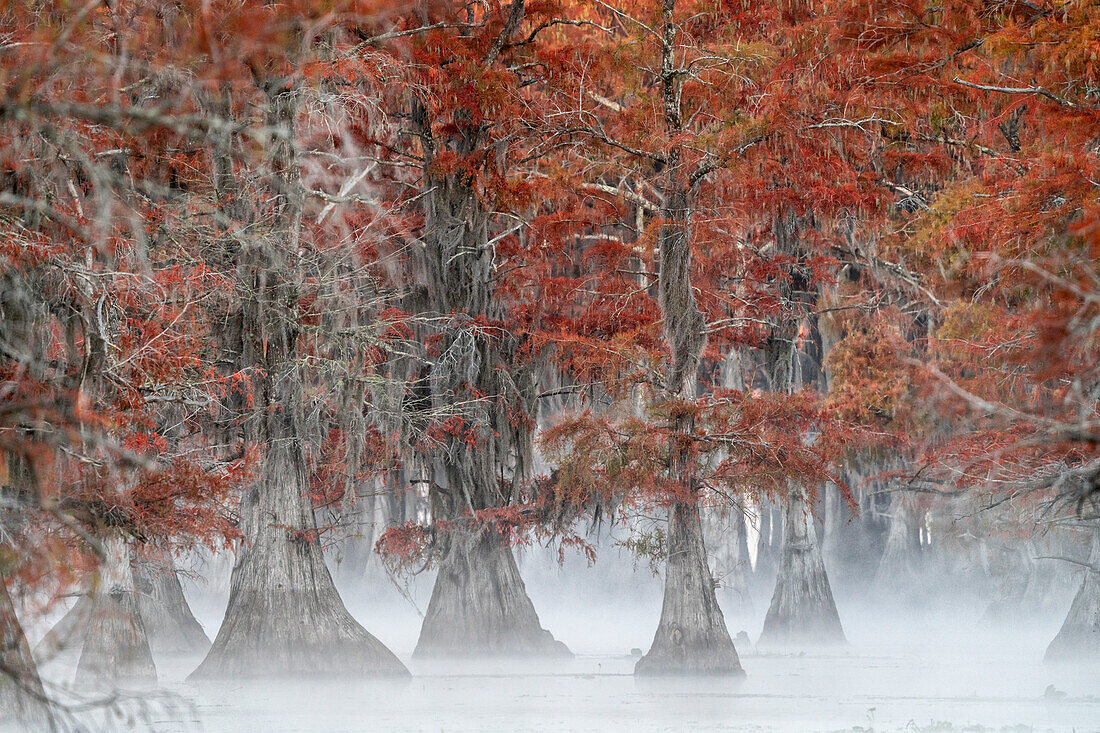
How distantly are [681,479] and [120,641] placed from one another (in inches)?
360

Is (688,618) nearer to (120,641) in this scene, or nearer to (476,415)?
(476,415)

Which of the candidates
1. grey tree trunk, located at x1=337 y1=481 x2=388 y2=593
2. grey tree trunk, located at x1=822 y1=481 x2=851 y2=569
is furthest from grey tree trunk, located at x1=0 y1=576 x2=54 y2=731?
grey tree trunk, located at x1=822 y1=481 x2=851 y2=569

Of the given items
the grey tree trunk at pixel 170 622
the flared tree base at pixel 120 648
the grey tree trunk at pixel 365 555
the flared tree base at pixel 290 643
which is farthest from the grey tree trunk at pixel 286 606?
the grey tree trunk at pixel 365 555

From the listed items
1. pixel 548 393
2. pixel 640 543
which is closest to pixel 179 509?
pixel 640 543

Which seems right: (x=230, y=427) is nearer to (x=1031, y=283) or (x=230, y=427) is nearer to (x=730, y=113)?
(x=730, y=113)

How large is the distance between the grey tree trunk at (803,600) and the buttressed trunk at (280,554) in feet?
34.4

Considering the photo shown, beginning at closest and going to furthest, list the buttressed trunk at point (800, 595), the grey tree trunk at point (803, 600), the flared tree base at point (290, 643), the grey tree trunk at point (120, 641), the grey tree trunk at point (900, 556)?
the grey tree trunk at point (120, 641) < the flared tree base at point (290, 643) < the buttressed trunk at point (800, 595) < the grey tree trunk at point (803, 600) < the grey tree trunk at point (900, 556)

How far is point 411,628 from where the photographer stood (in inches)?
1451

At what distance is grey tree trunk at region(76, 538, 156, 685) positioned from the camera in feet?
64.0

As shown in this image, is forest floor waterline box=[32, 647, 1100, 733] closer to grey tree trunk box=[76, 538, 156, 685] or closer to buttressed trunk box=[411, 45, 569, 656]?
grey tree trunk box=[76, 538, 156, 685]

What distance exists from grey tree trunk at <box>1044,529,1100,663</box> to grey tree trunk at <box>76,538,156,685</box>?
53.2ft

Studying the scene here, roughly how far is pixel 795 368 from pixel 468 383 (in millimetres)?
17228

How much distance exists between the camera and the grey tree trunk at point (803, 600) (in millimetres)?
28531

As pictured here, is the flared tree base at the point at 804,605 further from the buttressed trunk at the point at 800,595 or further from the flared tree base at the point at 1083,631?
the flared tree base at the point at 1083,631
